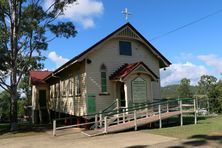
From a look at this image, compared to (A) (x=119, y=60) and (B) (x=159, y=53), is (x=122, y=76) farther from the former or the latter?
(B) (x=159, y=53)

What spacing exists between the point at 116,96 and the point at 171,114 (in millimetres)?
4251

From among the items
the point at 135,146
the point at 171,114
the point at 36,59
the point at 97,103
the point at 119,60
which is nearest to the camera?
the point at 135,146

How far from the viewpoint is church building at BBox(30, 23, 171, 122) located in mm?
22219

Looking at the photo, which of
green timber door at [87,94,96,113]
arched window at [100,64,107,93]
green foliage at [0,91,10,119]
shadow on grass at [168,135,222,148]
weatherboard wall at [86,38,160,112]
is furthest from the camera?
green foliage at [0,91,10,119]

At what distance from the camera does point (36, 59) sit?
41.6 meters

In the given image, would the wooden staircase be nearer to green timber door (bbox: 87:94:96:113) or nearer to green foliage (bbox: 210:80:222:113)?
green timber door (bbox: 87:94:96:113)

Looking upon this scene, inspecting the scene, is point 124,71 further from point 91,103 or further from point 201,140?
point 201,140

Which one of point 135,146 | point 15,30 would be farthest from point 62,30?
point 135,146

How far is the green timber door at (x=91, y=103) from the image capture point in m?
22.1

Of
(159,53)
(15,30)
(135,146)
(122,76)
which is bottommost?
(135,146)

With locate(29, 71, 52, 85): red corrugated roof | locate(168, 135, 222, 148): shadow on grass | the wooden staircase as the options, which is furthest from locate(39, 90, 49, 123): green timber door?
locate(168, 135, 222, 148): shadow on grass

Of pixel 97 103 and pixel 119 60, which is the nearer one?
pixel 97 103

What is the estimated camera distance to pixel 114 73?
23.3m

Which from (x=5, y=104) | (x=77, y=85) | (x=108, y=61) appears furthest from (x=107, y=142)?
(x=5, y=104)
